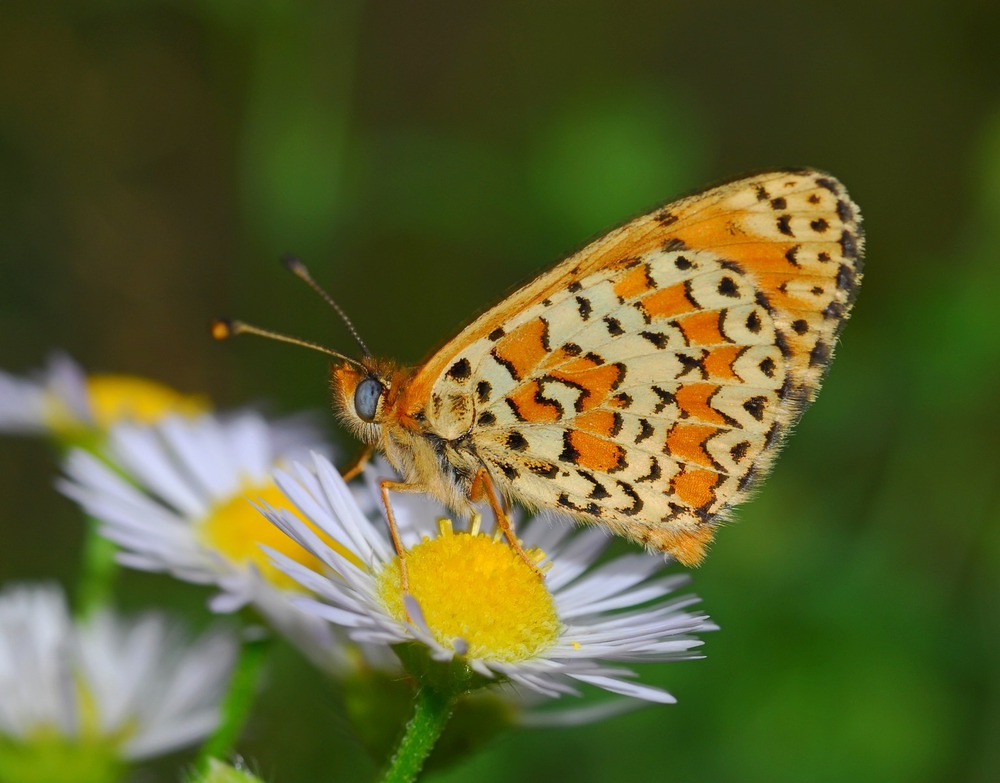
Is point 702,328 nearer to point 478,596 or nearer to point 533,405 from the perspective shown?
point 533,405

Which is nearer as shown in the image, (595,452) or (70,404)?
(595,452)

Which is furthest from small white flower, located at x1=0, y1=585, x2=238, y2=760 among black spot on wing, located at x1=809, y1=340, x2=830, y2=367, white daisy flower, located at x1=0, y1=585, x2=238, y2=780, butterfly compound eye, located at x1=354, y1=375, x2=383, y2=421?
black spot on wing, located at x1=809, y1=340, x2=830, y2=367

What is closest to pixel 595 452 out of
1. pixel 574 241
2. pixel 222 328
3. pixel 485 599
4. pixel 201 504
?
pixel 485 599

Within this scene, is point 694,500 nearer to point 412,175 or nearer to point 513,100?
point 412,175

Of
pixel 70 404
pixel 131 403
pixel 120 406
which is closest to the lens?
pixel 70 404

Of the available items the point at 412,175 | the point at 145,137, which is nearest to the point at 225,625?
the point at 412,175

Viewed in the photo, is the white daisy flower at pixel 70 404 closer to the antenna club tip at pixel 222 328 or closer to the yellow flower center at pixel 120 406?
the yellow flower center at pixel 120 406
